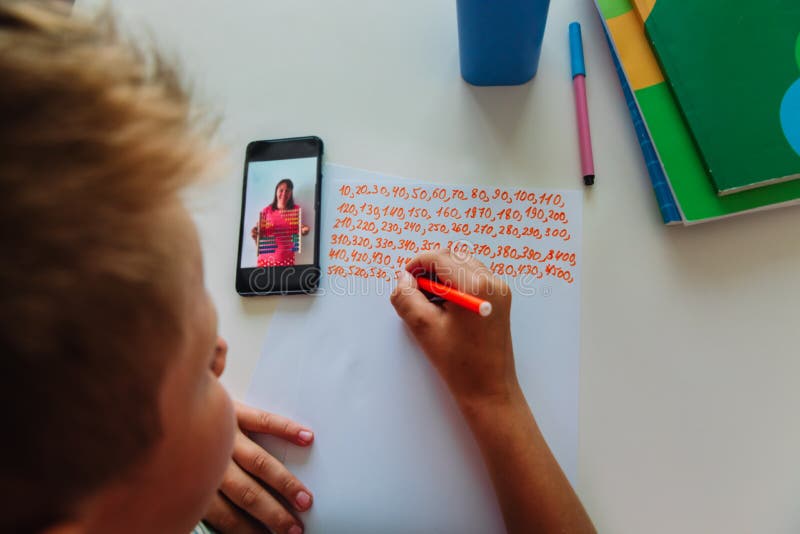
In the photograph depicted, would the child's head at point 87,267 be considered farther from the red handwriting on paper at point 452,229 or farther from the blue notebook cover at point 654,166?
the blue notebook cover at point 654,166

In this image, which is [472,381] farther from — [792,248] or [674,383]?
[792,248]

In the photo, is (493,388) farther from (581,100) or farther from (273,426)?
(581,100)

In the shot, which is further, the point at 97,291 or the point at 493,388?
the point at 493,388

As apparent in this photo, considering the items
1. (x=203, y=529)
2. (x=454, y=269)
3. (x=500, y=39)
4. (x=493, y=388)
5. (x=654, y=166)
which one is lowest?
(x=203, y=529)

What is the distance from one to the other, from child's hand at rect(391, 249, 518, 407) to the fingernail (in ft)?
0.56

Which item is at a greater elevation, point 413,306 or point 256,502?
point 413,306

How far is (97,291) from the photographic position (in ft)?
0.73

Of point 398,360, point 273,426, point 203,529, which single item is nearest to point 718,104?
point 398,360

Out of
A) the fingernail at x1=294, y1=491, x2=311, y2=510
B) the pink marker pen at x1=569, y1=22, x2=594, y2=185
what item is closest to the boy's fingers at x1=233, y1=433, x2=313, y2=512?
the fingernail at x1=294, y1=491, x2=311, y2=510

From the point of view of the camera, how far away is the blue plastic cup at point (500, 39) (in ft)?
1.55

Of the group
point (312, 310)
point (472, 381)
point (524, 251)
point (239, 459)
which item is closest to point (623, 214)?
point (524, 251)

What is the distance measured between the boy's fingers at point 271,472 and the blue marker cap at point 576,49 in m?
0.52

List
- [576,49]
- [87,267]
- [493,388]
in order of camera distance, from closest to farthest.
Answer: [87,267]
[493,388]
[576,49]

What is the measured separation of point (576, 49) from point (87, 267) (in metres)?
0.54
